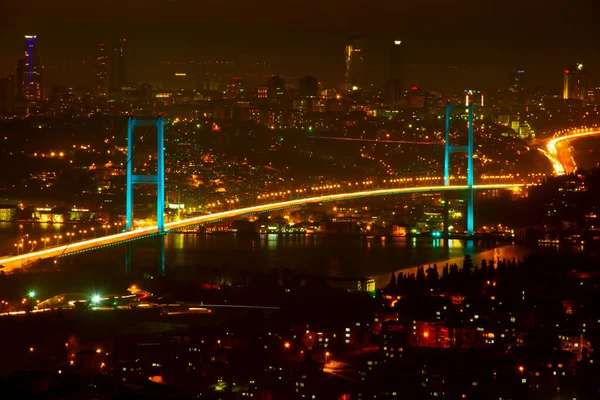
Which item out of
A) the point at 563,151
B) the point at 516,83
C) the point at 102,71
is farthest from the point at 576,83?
the point at 102,71

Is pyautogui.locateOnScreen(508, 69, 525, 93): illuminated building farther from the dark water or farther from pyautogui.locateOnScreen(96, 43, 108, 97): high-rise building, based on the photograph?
the dark water

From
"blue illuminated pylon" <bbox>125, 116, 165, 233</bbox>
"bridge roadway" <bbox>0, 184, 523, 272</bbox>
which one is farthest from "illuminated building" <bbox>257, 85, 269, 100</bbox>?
"blue illuminated pylon" <bbox>125, 116, 165, 233</bbox>

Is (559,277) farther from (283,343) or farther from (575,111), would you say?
(575,111)

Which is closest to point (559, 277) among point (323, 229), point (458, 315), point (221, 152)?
point (458, 315)

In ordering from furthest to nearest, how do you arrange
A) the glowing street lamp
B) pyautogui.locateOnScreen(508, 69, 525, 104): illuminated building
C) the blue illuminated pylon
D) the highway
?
pyautogui.locateOnScreen(508, 69, 525, 104): illuminated building, the highway, the blue illuminated pylon, the glowing street lamp

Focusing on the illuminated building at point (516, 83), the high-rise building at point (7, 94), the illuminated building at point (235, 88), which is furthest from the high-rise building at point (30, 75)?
the illuminated building at point (516, 83)

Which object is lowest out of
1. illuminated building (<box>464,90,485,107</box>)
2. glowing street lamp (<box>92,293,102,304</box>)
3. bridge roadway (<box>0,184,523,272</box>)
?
glowing street lamp (<box>92,293,102,304</box>)

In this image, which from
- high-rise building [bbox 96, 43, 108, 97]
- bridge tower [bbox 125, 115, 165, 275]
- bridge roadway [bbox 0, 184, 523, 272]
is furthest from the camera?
high-rise building [bbox 96, 43, 108, 97]
